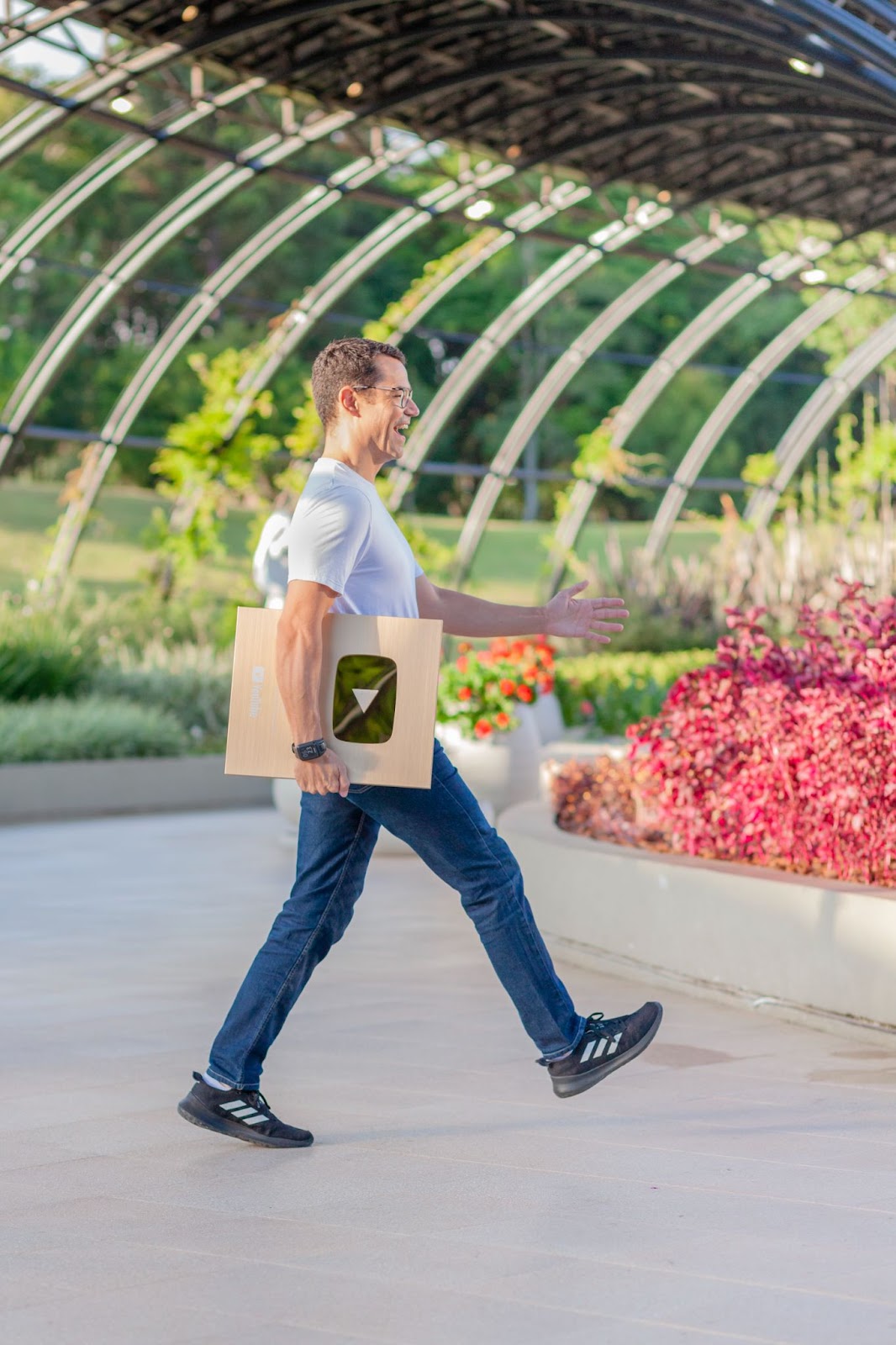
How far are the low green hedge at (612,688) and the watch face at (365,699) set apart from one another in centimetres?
810

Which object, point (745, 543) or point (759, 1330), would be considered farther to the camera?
point (745, 543)

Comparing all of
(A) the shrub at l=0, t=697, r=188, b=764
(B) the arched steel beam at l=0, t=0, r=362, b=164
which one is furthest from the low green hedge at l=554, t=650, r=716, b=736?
(B) the arched steel beam at l=0, t=0, r=362, b=164

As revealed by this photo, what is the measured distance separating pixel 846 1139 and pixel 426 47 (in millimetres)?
11357

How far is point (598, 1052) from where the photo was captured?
3.91 meters

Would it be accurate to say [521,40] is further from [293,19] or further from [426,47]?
[293,19]

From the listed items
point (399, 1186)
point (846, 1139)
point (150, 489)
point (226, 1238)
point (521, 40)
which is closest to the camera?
point (226, 1238)

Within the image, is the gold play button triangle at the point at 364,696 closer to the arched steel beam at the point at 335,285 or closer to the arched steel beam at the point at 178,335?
the arched steel beam at the point at 178,335

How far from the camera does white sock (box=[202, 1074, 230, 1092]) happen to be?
384cm

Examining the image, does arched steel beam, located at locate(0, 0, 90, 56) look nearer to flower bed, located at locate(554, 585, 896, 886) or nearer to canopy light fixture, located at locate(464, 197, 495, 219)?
canopy light fixture, located at locate(464, 197, 495, 219)

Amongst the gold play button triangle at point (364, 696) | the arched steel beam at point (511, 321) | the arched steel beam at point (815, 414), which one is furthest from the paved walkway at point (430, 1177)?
the arched steel beam at point (815, 414)

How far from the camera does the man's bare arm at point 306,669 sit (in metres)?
3.62

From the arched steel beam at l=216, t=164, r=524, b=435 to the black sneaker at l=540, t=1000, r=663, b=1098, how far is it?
A: 13236 mm

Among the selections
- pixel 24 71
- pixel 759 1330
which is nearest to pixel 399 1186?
pixel 759 1330

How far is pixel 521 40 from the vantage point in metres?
13.6
